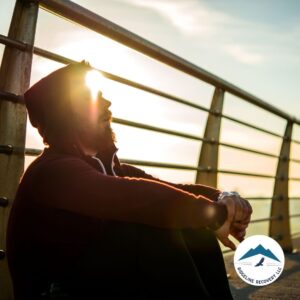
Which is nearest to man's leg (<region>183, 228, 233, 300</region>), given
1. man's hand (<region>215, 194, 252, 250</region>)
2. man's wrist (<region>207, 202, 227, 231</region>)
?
man's hand (<region>215, 194, 252, 250</region>)

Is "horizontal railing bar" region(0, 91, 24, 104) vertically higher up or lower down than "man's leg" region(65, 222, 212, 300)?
higher up

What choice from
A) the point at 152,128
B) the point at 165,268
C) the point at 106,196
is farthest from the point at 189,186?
the point at 106,196

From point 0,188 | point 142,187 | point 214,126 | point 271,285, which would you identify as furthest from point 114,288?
point 214,126

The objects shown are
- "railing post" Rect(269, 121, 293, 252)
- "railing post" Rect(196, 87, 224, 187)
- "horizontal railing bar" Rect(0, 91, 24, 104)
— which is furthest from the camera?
"railing post" Rect(269, 121, 293, 252)

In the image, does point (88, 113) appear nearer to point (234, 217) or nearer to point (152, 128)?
point (234, 217)

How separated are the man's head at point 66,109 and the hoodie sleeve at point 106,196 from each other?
156 millimetres

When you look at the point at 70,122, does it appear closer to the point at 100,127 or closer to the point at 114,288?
the point at 100,127

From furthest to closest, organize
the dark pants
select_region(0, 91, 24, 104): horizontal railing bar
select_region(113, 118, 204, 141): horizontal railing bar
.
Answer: select_region(113, 118, 204, 141): horizontal railing bar
select_region(0, 91, 24, 104): horizontal railing bar
the dark pants

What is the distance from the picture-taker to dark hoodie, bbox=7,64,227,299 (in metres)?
1.18

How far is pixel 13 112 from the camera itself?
171 cm

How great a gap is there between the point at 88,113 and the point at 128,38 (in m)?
0.89

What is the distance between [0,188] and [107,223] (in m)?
0.50

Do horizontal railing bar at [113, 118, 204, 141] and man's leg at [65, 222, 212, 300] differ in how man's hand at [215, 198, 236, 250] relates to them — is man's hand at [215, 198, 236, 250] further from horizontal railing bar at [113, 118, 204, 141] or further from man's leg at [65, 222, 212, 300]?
horizontal railing bar at [113, 118, 204, 141]

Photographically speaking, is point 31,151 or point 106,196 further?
point 31,151
